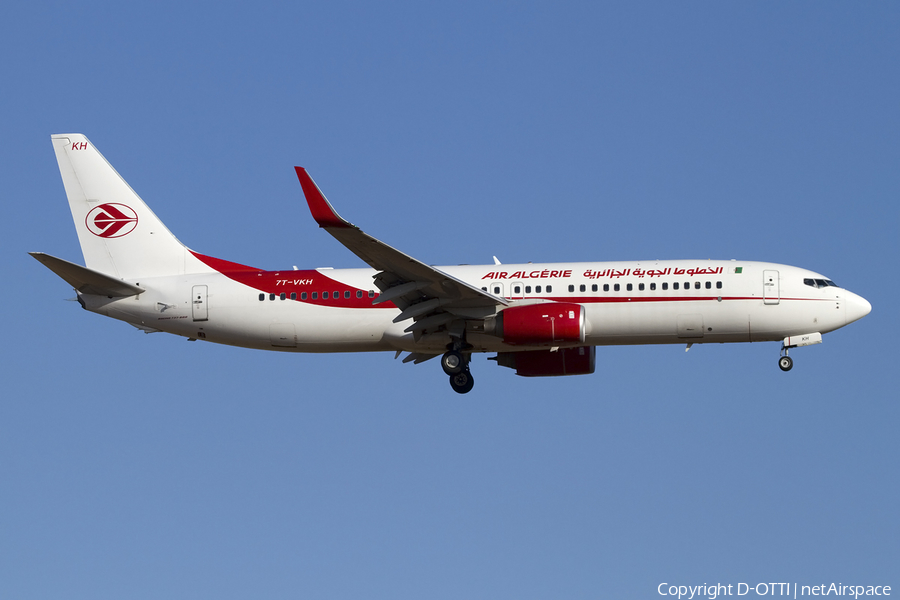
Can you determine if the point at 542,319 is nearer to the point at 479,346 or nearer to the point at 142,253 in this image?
the point at 479,346

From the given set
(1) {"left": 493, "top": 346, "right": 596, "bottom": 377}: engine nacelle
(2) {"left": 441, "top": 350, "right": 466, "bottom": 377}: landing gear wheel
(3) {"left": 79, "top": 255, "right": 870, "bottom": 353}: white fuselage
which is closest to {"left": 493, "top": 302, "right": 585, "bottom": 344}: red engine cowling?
(3) {"left": 79, "top": 255, "right": 870, "bottom": 353}: white fuselage

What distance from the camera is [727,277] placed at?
3588 centimetres

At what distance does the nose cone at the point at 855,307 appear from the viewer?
36.0m

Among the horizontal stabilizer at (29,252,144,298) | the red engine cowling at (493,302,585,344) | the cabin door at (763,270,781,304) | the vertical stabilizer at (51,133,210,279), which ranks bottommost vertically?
the red engine cowling at (493,302,585,344)

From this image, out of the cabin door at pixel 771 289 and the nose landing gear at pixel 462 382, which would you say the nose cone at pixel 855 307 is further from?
the nose landing gear at pixel 462 382

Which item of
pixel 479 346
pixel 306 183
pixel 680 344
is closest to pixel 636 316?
pixel 680 344

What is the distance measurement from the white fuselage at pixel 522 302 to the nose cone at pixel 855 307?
0.05 metres

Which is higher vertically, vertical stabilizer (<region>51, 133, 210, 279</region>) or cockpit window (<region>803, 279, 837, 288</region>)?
vertical stabilizer (<region>51, 133, 210, 279</region>)

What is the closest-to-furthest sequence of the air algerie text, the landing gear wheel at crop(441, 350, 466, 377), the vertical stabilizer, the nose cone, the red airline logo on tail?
the nose cone
the air algerie text
the landing gear wheel at crop(441, 350, 466, 377)
the vertical stabilizer
the red airline logo on tail

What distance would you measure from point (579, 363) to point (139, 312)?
52.2 feet

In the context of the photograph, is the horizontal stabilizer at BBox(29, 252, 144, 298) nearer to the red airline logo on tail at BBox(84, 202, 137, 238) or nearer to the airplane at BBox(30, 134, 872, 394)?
the airplane at BBox(30, 134, 872, 394)

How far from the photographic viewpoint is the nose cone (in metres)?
36.0

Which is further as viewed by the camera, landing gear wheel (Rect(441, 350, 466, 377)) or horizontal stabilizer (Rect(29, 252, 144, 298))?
landing gear wheel (Rect(441, 350, 466, 377))

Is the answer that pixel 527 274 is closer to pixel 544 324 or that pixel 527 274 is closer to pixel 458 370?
pixel 544 324
